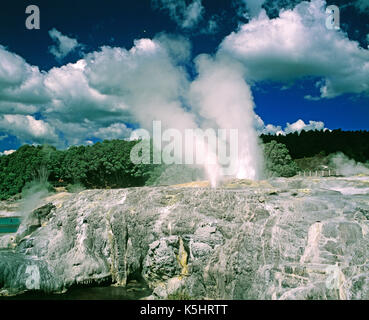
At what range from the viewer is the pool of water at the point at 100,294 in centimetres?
1141

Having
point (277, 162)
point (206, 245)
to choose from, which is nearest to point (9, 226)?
point (206, 245)

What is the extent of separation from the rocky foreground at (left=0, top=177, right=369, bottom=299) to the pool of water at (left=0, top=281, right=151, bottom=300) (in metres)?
0.27

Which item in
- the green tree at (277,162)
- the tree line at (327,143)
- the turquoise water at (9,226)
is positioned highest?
the tree line at (327,143)

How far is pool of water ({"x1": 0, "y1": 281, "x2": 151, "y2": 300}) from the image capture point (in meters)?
11.4

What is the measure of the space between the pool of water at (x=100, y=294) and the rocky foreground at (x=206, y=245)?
27 centimetres

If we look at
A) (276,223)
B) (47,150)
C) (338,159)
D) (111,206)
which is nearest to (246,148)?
(111,206)

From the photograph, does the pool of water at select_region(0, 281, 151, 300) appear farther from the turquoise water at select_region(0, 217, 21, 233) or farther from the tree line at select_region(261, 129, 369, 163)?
the tree line at select_region(261, 129, 369, 163)

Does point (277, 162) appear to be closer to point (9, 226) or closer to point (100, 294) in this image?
point (9, 226)

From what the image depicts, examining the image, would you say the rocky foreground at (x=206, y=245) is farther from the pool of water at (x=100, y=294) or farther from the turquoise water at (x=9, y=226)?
the turquoise water at (x=9, y=226)

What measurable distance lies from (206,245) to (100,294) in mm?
4319

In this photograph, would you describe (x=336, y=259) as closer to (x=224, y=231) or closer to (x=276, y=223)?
(x=276, y=223)

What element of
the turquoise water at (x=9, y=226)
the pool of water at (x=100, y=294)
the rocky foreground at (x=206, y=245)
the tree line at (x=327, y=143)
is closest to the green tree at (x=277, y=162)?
the rocky foreground at (x=206, y=245)

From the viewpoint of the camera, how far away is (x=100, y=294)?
11.8 metres

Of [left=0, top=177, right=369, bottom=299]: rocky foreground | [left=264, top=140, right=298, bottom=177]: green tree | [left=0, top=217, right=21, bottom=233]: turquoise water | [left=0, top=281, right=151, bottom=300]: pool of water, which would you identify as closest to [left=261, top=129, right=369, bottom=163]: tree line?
[left=264, top=140, right=298, bottom=177]: green tree
